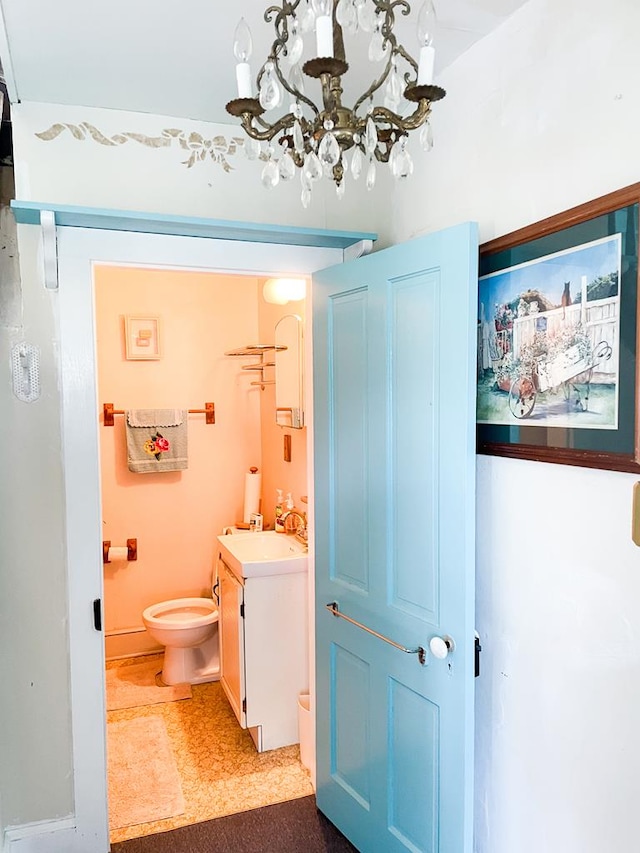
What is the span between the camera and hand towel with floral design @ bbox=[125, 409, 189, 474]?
368cm

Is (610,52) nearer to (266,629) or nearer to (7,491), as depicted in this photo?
(7,491)

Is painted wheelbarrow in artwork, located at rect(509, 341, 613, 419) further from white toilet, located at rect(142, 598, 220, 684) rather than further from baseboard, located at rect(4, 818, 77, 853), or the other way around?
white toilet, located at rect(142, 598, 220, 684)

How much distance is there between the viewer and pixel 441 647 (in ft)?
5.49

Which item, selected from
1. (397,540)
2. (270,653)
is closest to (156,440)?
(270,653)

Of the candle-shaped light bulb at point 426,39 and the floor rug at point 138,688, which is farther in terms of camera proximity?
the floor rug at point 138,688

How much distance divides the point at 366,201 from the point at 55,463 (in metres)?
1.46

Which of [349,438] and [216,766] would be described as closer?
[349,438]

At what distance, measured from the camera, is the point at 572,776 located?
4.69 feet

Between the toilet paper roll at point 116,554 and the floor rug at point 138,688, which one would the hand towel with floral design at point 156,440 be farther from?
the floor rug at point 138,688

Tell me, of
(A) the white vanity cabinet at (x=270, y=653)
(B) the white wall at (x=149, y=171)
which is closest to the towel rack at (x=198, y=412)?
(A) the white vanity cabinet at (x=270, y=653)

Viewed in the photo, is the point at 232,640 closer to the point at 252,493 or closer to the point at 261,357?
the point at 252,493

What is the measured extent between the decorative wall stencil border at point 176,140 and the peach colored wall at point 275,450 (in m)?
1.01

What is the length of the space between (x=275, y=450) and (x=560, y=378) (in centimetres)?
243

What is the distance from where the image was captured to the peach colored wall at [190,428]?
3.73m
